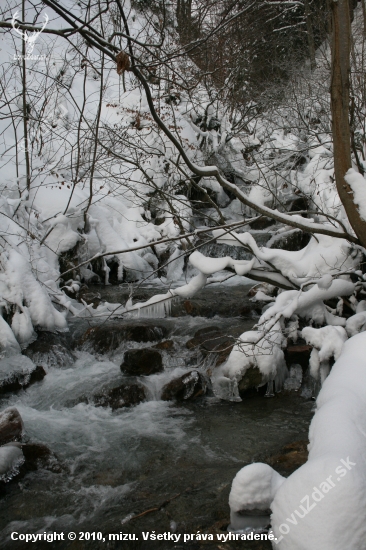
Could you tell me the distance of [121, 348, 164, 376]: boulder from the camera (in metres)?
5.71

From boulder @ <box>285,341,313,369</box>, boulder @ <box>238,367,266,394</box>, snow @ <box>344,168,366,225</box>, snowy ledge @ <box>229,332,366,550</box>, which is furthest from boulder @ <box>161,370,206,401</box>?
snowy ledge @ <box>229,332,366,550</box>

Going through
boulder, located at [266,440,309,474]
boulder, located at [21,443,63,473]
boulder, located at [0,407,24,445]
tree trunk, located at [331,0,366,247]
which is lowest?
boulder, located at [266,440,309,474]

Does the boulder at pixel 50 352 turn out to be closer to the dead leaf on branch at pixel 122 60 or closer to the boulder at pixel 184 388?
the boulder at pixel 184 388

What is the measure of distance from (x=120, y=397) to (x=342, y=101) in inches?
154

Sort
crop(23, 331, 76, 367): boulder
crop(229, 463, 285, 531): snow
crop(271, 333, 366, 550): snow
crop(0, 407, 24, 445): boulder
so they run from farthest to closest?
crop(23, 331, 76, 367): boulder < crop(0, 407, 24, 445): boulder < crop(229, 463, 285, 531): snow < crop(271, 333, 366, 550): snow

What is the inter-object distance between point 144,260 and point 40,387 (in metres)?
5.77

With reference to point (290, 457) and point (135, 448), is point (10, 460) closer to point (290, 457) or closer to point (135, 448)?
point (135, 448)

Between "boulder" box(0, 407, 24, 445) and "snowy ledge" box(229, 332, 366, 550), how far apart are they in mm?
2960

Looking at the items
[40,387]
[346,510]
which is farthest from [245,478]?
[40,387]

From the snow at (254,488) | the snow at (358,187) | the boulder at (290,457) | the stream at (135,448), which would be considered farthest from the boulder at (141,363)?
the snow at (358,187)

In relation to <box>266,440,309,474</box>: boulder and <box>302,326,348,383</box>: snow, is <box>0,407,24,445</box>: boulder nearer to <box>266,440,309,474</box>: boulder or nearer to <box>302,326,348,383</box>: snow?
<box>266,440,309,474</box>: boulder

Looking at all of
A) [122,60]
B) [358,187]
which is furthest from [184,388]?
[122,60]

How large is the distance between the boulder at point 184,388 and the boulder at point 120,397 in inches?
11.7

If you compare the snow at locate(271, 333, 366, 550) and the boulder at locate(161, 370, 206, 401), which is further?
the boulder at locate(161, 370, 206, 401)
